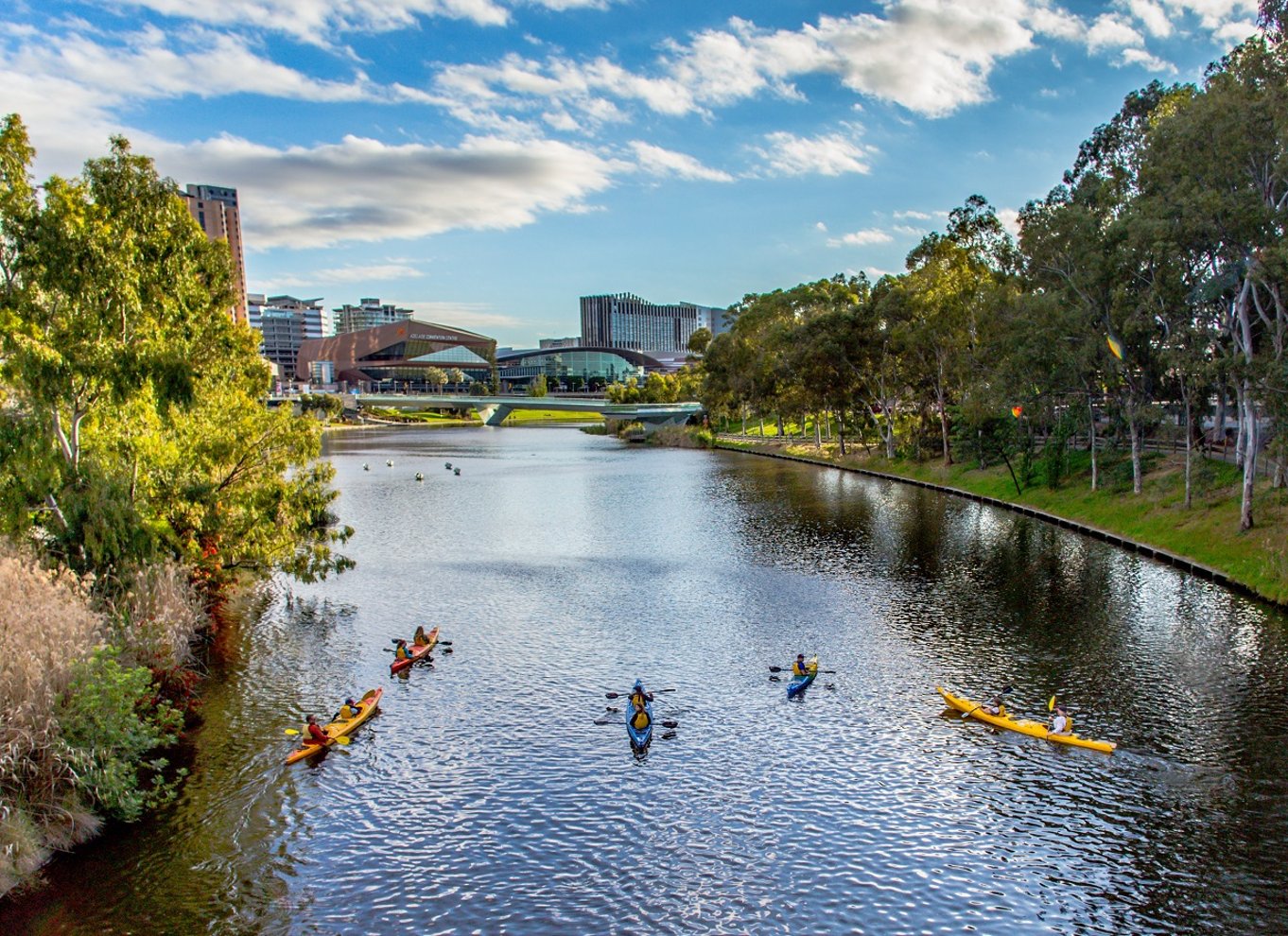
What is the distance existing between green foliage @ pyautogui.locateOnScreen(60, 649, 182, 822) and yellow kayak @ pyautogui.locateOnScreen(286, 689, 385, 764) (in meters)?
3.48

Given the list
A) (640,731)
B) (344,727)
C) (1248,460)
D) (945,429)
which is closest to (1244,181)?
(1248,460)

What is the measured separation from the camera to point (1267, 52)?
3919cm

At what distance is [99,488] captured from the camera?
2872 centimetres

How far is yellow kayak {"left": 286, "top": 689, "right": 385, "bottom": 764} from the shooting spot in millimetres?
25359

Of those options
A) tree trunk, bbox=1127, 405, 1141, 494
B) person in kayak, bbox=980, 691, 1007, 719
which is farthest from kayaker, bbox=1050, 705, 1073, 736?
tree trunk, bbox=1127, 405, 1141, 494

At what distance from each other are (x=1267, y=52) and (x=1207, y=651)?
2693cm

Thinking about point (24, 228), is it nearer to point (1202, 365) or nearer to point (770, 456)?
point (1202, 365)

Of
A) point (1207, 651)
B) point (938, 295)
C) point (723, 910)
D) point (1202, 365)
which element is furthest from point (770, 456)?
point (723, 910)

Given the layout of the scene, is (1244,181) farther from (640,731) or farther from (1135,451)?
(640,731)

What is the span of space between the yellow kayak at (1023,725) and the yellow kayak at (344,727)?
18.7 m

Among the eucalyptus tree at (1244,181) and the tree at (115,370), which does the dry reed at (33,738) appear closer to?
the tree at (115,370)

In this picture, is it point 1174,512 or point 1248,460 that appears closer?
point 1248,460

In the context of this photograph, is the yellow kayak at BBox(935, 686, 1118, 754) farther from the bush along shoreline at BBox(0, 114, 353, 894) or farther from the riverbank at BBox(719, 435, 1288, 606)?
the bush along shoreline at BBox(0, 114, 353, 894)

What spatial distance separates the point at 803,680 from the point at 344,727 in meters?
15.0
